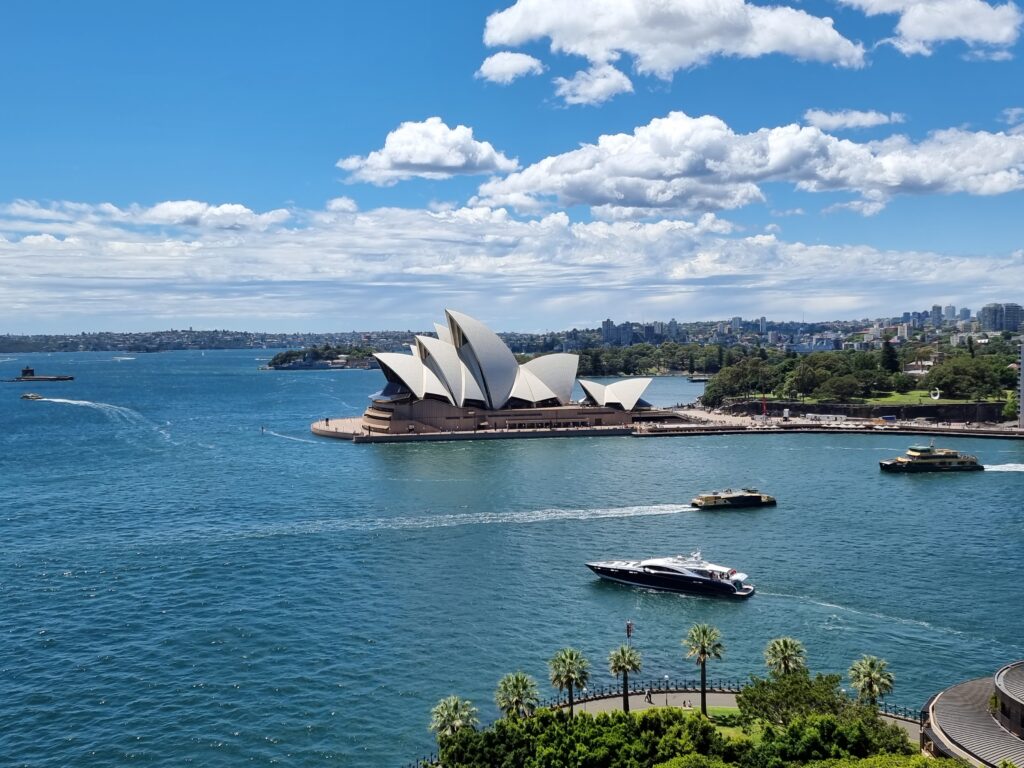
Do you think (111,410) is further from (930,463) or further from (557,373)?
(930,463)

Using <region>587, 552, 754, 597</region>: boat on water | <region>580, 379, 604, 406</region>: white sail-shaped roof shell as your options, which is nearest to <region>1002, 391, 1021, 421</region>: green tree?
<region>580, 379, 604, 406</region>: white sail-shaped roof shell

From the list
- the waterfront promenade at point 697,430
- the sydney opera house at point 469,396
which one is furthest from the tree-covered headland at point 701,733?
the sydney opera house at point 469,396

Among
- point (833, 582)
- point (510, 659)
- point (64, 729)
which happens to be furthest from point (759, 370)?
point (64, 729)

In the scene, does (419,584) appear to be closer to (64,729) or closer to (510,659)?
(510,659)

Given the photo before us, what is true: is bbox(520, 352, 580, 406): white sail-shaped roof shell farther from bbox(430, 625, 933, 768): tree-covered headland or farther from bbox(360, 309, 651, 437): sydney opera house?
bbox(430, 625, 933, 768): tree-covered headland

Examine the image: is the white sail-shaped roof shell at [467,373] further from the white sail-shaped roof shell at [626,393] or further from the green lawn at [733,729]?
the green lawn at [733,729]

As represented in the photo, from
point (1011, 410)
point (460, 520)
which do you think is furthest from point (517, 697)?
point (1011, 410)
